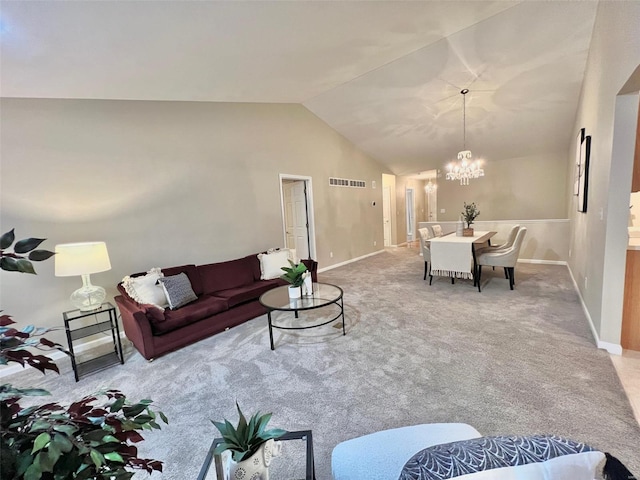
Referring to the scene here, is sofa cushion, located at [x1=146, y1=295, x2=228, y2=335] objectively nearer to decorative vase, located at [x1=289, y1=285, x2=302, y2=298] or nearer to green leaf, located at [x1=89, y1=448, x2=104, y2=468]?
decorative vase, located at [x1=289, y1=285, x2=302, y2=298]

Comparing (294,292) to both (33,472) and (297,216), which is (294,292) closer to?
(33,472)

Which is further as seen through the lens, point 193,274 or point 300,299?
point 193,274

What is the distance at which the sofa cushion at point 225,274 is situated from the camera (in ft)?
12.7

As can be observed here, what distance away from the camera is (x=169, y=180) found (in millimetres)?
3824

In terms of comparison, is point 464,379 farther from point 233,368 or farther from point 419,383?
point 233,368

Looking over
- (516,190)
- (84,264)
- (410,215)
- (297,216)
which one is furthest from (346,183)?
(84,264)

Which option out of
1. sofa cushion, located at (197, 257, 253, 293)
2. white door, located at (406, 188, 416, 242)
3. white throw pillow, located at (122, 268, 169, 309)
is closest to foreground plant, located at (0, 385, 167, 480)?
white throw pillow, located at (122, 268, 169, 309)

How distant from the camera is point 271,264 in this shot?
14.6ft

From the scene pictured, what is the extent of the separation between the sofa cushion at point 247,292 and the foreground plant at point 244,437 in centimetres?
264

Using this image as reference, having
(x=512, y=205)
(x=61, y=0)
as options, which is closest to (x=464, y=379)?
(x=61, y=0)

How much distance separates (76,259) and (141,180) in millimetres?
1327

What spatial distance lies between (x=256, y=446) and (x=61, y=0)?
8.16 feet

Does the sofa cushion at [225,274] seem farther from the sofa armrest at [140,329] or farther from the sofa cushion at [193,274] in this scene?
the sofa armrest at [140,329]

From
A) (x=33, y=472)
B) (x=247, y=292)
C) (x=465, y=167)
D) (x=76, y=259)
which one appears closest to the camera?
(x=33, y=472)
